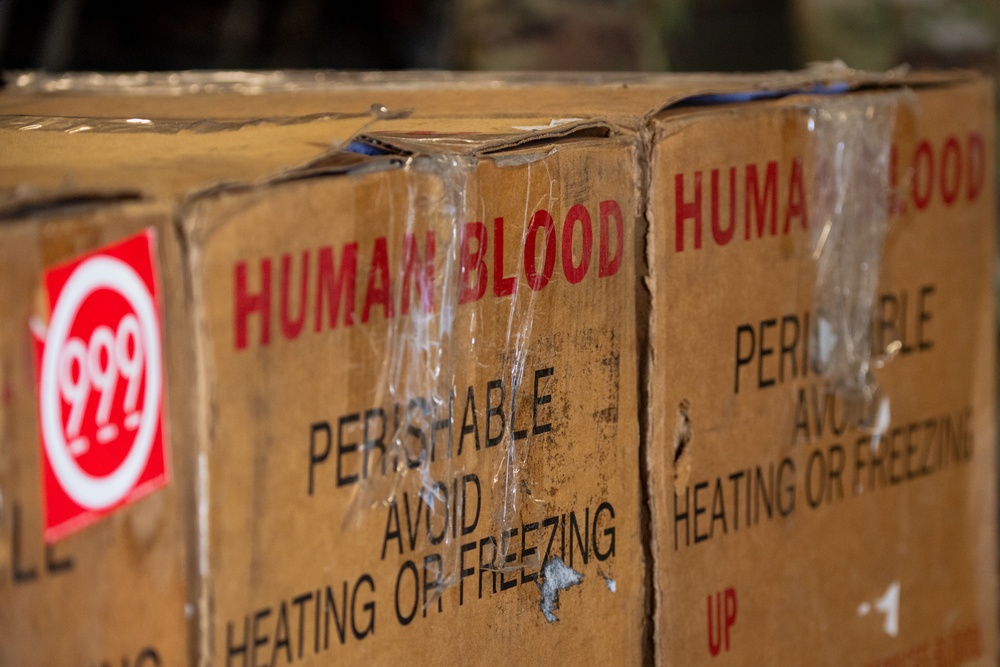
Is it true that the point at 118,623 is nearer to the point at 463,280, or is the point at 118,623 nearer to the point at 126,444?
the point at 126,444

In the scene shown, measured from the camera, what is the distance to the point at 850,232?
3.82 feet

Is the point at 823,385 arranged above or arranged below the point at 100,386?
below

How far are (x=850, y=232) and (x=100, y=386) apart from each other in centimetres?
73

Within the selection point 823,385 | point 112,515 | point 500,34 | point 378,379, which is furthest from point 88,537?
point 500,34

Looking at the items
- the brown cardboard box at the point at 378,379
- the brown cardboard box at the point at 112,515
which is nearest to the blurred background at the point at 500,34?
the brown cardboard box at the point at 378,379

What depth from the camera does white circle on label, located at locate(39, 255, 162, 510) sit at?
632mm

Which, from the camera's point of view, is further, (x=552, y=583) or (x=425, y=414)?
(x=552, y=583)

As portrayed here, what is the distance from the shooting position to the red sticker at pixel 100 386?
0.63 metres

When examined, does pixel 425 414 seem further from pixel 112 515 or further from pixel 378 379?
pixel 112 515

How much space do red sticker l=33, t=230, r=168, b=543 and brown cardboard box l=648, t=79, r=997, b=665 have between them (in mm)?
438

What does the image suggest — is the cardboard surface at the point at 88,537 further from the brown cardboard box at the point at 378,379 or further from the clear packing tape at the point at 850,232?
the clear packing tape at the point at 850,232

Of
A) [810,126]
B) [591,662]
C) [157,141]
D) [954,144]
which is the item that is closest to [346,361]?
[157,141]

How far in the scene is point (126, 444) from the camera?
665 millimetres

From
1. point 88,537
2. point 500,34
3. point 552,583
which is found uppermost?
point 500,34
